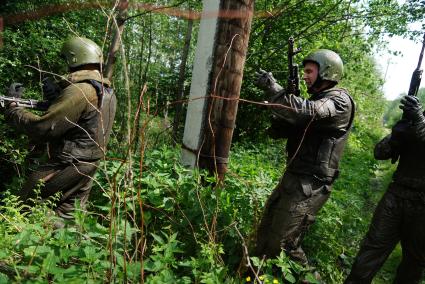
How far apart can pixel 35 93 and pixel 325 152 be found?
18.1 ft

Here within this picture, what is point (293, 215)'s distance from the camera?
3.12m

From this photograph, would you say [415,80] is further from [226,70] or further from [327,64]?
[226,70]

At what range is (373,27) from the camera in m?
11.8

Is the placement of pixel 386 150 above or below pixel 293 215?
above

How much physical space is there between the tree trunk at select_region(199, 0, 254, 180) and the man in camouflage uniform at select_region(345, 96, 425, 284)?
1.62 m

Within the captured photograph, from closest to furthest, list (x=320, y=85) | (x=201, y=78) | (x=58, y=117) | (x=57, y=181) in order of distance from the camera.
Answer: (x=58, y=117) < (x=57, y=181) < (x=320, y=85) < (x=201, y=78)

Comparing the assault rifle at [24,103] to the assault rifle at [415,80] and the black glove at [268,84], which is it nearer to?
the black glove at [268,84]

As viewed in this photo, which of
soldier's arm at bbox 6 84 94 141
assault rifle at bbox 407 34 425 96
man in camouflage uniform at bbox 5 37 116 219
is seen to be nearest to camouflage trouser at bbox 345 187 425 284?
assault rifle at bbox 407 34 425 96

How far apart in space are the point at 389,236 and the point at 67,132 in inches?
130

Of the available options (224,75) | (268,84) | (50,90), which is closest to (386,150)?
(268,84)

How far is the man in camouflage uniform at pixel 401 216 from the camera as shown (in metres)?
3.51

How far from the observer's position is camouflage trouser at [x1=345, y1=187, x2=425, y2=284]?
11.6 feet

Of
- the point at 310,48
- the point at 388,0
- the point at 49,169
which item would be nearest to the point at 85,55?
the point at 49,169

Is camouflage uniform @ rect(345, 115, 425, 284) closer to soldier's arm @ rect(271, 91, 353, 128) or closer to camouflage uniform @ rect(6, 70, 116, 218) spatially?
soldier's arm @ rect(271, 91, 353, 128)
